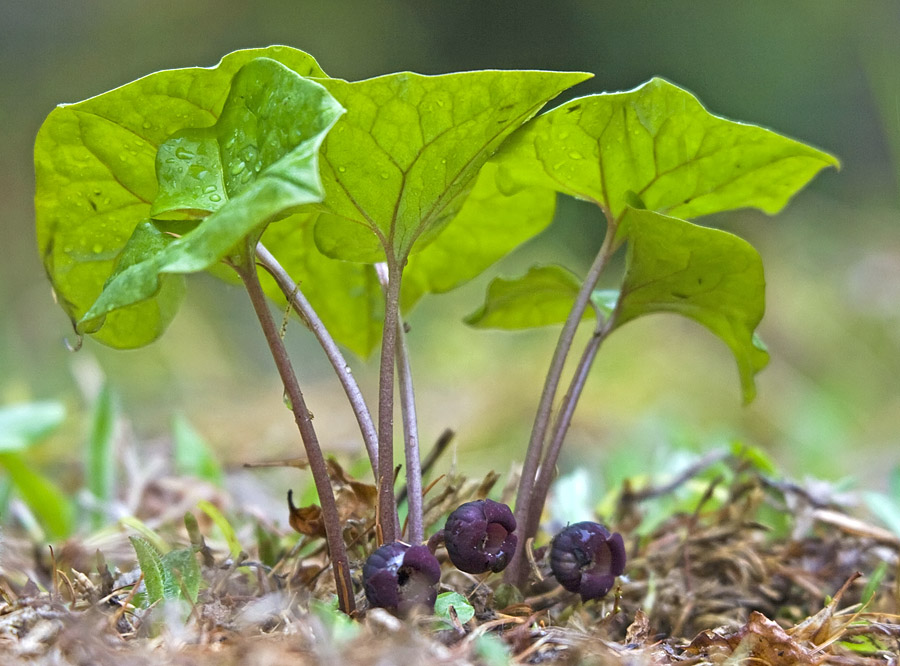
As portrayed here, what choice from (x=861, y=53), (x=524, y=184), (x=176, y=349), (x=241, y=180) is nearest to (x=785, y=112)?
(x=861, y=53)

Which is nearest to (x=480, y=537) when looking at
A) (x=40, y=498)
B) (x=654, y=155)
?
(x=654, y=155)

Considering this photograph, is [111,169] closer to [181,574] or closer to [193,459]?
[181,574]

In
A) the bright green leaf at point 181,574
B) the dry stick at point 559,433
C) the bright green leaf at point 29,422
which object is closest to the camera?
the bright green leaf at point 181,574

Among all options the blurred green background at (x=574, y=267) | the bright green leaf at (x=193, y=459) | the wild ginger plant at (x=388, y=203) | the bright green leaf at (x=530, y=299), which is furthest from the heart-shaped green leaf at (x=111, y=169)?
the blurred green background at (x=574, y=267)

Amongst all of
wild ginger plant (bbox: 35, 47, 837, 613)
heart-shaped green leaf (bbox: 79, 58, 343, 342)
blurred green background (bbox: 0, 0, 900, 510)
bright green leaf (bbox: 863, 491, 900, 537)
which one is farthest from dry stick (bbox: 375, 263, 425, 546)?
blurred green background (bbox: 0, 0, 900, 510)

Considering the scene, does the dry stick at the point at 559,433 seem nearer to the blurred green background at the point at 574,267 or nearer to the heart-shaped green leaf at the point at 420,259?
the heart-shaped green leaf at the point at 420,259

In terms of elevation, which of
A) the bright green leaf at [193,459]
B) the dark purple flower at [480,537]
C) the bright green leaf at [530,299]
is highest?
the bright green leaf at [530,299]

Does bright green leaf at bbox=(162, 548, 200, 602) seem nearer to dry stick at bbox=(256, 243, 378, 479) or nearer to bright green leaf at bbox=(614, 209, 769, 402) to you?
dry stick at bbox=(256, 243, 378, 479)
